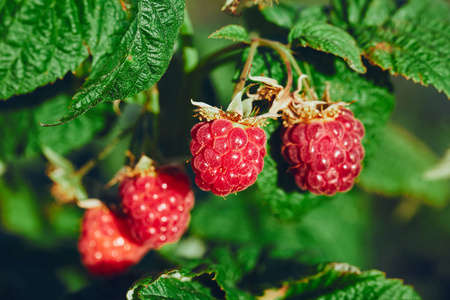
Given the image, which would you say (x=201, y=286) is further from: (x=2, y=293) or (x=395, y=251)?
(x=395, y=251)

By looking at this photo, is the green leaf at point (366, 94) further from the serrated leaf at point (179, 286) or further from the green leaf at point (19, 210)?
the green leaf at point (19, 210)

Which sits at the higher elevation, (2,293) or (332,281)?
(332,281)

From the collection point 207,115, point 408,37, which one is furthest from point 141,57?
point 408,37

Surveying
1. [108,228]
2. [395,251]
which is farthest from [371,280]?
[395,251]

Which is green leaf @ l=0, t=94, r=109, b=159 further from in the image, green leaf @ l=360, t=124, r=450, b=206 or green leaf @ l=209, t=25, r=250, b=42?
green leaf @ l=360, t=124, r=450, b=206

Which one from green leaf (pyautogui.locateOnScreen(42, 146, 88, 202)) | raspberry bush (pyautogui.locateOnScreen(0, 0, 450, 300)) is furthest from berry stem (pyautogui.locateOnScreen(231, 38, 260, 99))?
green leaf (pyautogui.locateOnScreen(42, 146, 88, 202))

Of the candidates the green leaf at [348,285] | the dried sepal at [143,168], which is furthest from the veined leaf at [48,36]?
the green leaf at [348,285]

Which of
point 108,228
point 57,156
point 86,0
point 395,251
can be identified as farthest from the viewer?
point 395,251
